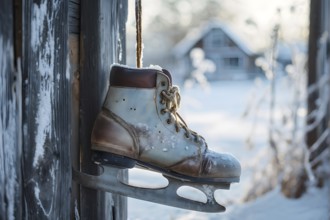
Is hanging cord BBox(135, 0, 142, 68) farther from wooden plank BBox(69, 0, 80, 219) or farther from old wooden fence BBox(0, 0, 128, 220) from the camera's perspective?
wooden plank BBox(69, 0, 80, 219)

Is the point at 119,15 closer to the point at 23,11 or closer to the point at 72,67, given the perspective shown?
the point at 72,67

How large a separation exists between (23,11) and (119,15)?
0.39m

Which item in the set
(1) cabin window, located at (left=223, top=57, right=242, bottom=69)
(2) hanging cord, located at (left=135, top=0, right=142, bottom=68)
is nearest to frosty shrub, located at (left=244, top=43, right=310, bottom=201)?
(2) hanging cord, located at (left=135, top=0, right=142, bottom=68)

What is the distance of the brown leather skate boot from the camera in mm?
1114

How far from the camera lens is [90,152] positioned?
121 cm

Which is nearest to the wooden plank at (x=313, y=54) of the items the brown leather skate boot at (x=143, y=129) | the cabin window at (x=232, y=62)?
the brown leather skate boot at (x=143, y=129)

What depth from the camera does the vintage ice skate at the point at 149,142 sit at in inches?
43.9

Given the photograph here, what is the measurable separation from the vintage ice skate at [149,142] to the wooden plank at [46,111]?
88 millimetres

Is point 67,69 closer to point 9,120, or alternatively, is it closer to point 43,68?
point 43,68

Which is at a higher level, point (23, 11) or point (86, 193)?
point (23, 11)

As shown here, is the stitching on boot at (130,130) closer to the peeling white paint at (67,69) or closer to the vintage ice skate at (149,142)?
the vintage ice skate at (149,142)

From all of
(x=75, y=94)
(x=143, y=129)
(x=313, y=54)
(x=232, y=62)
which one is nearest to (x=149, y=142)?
(x=143, y=129)

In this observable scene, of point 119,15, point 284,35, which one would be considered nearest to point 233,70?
point 284,35

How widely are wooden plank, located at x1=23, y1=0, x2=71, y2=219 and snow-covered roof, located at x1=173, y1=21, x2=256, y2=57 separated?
29.5 metres
